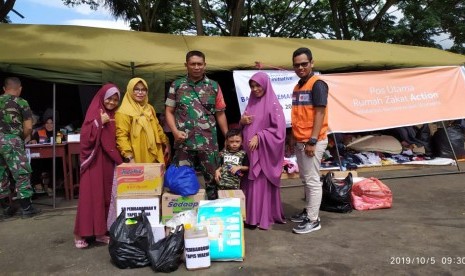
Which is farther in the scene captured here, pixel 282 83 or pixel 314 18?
pixel 314 18

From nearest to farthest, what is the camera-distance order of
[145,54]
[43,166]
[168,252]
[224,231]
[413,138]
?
1. [168,252]
2. [224,231]
3. [145,54]
4. [43,166]
5. [413,138]

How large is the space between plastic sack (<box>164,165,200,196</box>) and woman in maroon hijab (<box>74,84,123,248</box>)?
549 mm

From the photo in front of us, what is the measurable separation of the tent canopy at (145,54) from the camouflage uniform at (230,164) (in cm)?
216

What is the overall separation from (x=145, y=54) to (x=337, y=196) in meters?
3.78

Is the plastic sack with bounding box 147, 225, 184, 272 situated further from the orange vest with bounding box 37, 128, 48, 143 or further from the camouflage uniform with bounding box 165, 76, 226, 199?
the orange vest with bounding box 37, 128, 48, 143

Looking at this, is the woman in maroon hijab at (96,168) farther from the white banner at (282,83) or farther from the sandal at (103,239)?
the white banner at (282,83)

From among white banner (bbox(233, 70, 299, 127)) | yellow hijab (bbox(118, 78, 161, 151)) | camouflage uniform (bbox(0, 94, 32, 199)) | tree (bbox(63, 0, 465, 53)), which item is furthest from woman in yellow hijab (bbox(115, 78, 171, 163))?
tree (bbox(63, 0, 465, 53))

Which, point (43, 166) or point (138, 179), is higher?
point (138, 179)

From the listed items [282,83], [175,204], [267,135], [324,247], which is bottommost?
[324,247]

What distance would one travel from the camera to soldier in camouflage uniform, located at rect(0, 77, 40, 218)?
4.75 m

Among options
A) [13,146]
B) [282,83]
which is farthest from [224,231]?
[282,83]

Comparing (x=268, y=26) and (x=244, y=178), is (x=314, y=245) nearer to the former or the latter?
(x=244, y=178)

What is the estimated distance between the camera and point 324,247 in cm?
378

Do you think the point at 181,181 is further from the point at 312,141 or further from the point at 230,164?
the point at 312,141
